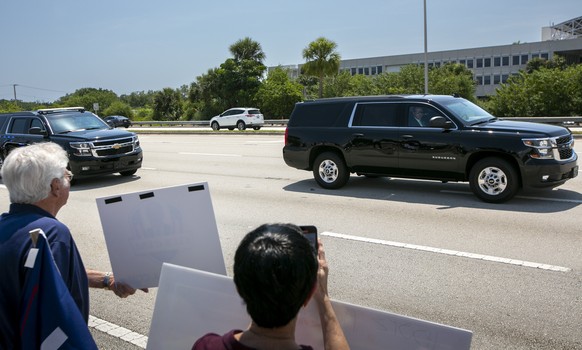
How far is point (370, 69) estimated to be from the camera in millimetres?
101938

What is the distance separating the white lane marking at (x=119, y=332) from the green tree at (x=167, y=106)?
6577 cm

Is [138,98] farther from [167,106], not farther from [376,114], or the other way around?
[376,114]

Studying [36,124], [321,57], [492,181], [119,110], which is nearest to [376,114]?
[492,181]

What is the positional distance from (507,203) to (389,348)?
25.8 ft

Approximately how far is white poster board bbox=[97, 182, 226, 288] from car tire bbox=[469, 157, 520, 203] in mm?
7490

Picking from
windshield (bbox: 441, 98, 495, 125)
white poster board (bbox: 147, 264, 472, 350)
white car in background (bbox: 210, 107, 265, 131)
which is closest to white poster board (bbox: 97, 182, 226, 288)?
white poster board (bbox: 147, 264, 472, 350)

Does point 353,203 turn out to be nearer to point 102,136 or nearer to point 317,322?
point 102,136

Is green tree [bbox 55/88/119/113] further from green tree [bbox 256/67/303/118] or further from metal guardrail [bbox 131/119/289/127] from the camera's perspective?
green tree [bbox 256/67/303/118]

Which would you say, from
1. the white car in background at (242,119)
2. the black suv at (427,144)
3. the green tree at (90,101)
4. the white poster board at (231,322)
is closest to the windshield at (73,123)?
the black suv at (427,144)

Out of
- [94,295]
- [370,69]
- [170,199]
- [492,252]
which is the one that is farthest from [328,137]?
[370,69]

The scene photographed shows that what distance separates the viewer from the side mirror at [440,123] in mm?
9828

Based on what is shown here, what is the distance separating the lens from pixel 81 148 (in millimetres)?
13016

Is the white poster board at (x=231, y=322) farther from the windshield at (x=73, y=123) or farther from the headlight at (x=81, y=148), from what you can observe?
the windshield at (x=73, y=123)

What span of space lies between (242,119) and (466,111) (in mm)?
28928
